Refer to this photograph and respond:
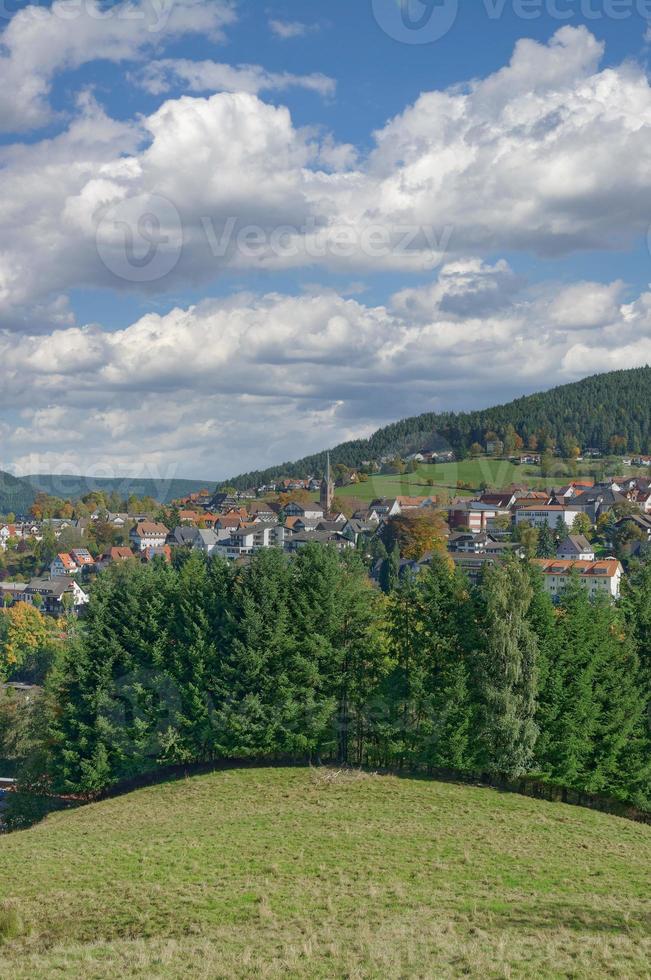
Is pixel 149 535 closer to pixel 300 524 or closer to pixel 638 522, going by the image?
pixel 300 524

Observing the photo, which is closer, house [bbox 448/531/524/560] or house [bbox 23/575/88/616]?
house [bbox 23/575/88/616]

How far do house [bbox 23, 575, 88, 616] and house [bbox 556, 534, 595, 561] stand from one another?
80.0 meters

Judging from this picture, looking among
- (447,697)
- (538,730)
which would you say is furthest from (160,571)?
(538,730)

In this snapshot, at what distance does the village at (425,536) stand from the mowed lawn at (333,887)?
73.6 metres

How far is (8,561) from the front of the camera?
586ft

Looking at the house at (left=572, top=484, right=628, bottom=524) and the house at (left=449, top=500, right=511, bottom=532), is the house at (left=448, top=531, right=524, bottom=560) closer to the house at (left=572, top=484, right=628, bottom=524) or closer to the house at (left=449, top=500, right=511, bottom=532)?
the house at (left=449, top=500, right=511, bottom=532)

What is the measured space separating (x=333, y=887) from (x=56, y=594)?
126 m

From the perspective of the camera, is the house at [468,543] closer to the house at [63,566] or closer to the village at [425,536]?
the village at [425,536]

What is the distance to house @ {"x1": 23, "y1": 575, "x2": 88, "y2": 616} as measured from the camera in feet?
446

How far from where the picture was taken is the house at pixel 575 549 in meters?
129

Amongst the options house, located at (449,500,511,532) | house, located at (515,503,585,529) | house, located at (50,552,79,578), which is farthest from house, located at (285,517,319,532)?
house, located at (50,552,79,578)

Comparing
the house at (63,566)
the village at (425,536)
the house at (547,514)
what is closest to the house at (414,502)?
the village at (425,536)

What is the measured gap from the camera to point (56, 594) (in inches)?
5433

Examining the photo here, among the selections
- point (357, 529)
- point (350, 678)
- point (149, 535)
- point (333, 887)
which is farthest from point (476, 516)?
point (333, 887)
